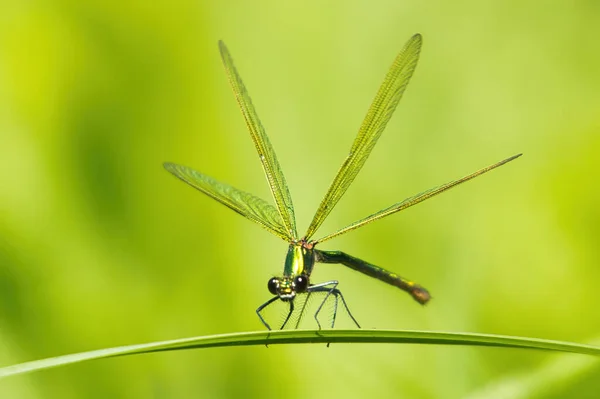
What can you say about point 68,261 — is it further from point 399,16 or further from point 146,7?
point 399,16

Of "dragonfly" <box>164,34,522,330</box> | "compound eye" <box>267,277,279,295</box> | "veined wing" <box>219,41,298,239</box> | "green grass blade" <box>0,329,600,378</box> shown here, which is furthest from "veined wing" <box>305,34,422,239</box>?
"green grass blade" <box>0,329,600,378</box>

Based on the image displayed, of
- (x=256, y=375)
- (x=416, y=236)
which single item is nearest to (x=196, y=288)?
(x=256, y=375)

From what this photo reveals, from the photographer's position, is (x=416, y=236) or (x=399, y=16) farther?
(x=399, y=16)

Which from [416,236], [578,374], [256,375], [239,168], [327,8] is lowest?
[578,374]

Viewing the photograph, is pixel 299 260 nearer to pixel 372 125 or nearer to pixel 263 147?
pixel 263 147

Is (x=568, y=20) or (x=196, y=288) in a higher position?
(x=568, y=20)

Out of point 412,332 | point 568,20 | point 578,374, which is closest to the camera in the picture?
point 412,332
